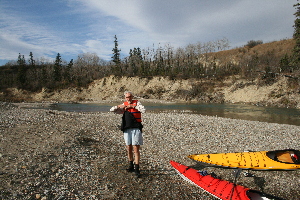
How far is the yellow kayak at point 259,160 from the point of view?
6.18 metres

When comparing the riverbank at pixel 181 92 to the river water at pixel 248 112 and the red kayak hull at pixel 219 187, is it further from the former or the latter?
the red kayak hull at pixel 219 187

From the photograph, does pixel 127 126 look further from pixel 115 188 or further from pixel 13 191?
pixel 13 191

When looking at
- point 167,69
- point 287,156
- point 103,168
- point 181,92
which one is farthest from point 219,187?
point 167,69

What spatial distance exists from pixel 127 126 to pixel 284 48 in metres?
84.8

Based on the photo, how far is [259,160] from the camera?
6.54 m

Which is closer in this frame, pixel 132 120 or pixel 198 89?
pixel 132 120

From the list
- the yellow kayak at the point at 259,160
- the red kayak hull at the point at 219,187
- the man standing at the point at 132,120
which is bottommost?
the red kayak hull at the point at 219,187

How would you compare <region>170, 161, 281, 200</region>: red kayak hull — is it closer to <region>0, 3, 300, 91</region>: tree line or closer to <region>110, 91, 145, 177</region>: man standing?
<region>110, 91, 145, 177</region>: man standing

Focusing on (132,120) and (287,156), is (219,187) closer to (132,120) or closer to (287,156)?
(132,120)

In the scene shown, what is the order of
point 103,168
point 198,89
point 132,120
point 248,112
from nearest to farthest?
point 132,120 < point 103,168 < point 248,112 < point 198,89

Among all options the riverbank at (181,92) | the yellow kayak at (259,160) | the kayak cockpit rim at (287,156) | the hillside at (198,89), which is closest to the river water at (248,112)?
the riverbank at (181,92)

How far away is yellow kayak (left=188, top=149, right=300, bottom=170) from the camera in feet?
20.3

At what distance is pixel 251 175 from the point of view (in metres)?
6.47

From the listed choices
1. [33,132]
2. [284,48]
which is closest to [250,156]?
[33,132]
